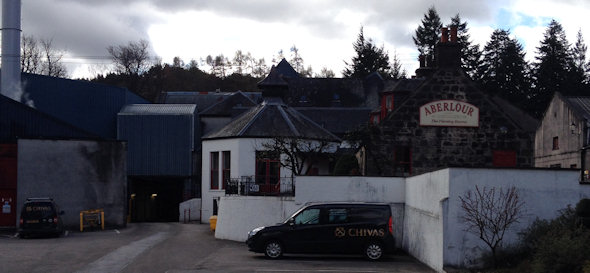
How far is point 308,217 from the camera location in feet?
82.4

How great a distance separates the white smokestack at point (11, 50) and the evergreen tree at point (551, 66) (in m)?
52.7

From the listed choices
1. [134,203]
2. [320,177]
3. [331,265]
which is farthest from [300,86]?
[331,265]

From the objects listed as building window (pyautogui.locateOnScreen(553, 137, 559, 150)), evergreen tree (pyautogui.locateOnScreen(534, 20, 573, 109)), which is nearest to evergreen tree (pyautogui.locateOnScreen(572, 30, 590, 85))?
evergreen tree (pyautogui.locateOnScreen(534, 20, 573, 109))

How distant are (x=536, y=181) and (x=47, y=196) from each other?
27167 mm

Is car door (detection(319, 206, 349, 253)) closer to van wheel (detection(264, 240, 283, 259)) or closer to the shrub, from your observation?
van wheel (detection(264, 240, 283, 259))

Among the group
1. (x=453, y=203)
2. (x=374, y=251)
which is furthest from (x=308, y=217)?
(x=453, y=203)

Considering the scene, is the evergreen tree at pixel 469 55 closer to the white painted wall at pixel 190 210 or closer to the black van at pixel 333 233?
the white painted wall at pixel 190 210

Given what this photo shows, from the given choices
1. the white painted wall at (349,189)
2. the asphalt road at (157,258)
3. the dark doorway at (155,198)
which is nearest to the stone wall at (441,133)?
the white painted wall at (349,189)

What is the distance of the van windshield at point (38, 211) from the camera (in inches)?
1308

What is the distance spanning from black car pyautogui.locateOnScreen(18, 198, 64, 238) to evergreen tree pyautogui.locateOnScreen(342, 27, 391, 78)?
69035 mm

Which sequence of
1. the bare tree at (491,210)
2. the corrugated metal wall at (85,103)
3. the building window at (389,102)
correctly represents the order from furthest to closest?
the corrugated metal wall at (85,103) < the building window at (389,102) < the bare tree at (491,210)

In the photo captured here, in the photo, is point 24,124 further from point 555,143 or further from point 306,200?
point 555,143

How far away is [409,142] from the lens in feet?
113

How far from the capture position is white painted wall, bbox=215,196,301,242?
31.6m
